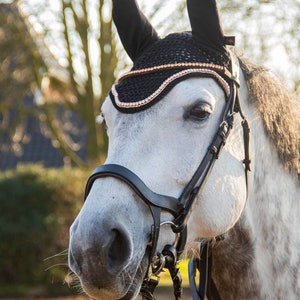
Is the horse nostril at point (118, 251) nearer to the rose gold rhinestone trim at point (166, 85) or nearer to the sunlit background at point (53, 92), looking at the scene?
the rose gold rhinestone trim at point (166, 85)

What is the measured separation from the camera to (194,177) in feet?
9.20

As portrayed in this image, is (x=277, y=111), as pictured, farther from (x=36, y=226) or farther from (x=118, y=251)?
(x=36, y=226)

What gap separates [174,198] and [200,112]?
0.41m

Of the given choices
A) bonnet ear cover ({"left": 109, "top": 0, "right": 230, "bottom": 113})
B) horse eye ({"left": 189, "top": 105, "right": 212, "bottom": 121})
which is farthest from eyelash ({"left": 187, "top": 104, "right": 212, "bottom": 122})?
bonnet ear cover ({"left": 109, "top": 0, "right": 230, "bottom": 113})

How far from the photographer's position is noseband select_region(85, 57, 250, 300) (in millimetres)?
2646

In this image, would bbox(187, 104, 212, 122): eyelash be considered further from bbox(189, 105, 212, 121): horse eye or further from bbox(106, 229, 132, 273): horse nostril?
bbox(106, 229, 132, 273): horse nostril

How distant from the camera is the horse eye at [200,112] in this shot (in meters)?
2.87

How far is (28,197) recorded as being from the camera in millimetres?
11758

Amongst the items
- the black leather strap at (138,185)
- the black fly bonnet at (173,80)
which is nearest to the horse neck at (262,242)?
the black fly bonnet at (173,80)

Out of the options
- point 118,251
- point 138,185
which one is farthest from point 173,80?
point 118,251

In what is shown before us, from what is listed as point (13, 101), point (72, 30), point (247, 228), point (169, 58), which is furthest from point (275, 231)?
point (13, 101)

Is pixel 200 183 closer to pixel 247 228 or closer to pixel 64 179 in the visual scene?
pixel 247 228

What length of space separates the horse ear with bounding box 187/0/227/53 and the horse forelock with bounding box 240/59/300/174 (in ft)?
0.96

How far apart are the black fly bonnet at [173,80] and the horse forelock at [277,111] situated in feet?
0.49
